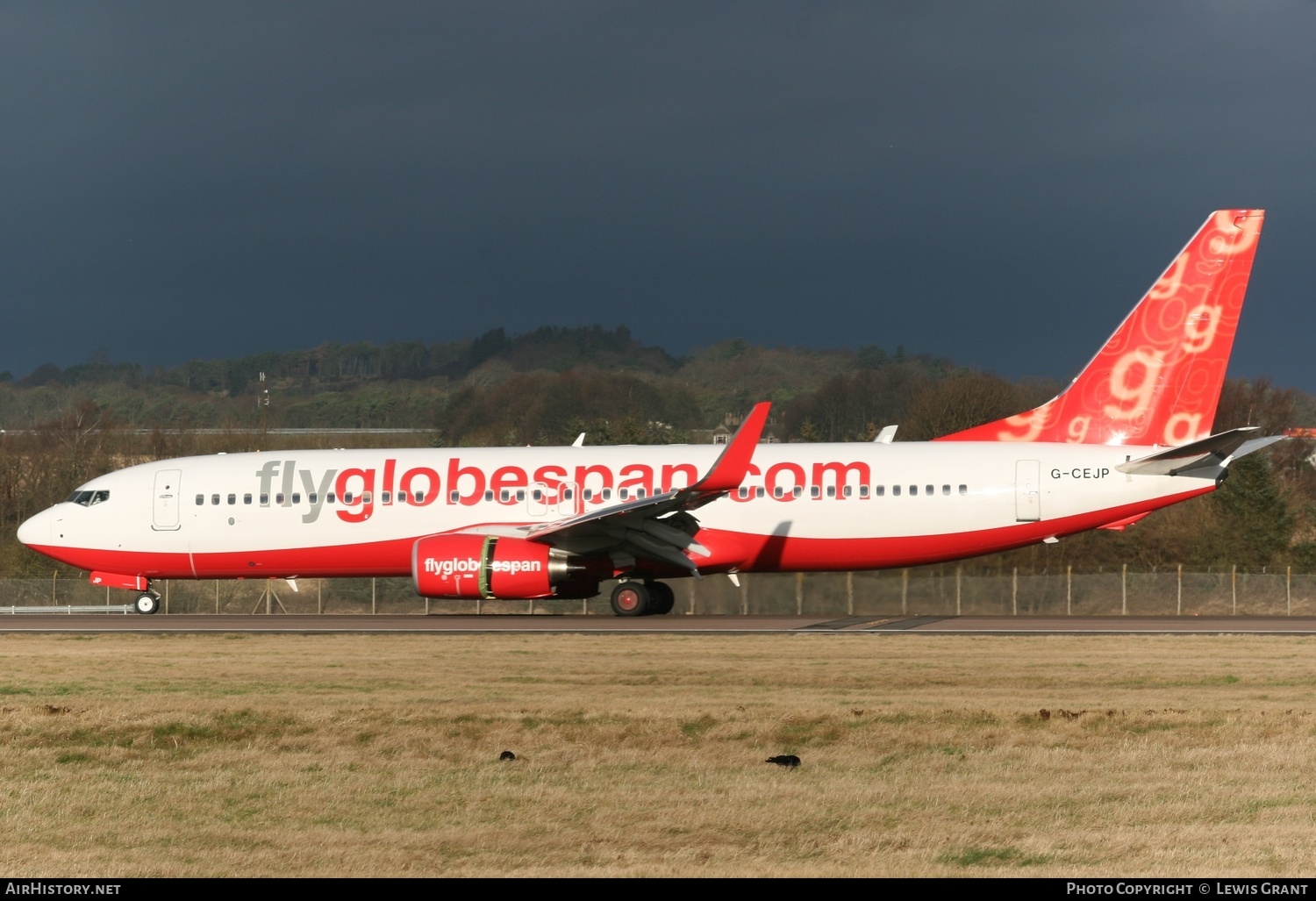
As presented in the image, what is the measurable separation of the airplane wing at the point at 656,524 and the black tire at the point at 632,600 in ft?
3.12

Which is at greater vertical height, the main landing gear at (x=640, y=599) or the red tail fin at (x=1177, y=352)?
the red tail fin at (x=1177, y=352)

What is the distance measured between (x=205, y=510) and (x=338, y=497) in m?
2.99

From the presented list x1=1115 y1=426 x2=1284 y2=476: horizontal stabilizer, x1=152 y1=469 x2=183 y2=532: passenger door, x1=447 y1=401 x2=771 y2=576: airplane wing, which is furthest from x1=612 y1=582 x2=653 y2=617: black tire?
x1=152 y1=469 x2=183 y2=532: passenger door

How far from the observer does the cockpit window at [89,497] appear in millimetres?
31641

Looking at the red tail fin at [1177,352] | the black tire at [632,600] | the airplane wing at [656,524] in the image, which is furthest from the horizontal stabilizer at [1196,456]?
the black tire at [632,600]

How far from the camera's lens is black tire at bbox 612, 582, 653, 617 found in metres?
29.0

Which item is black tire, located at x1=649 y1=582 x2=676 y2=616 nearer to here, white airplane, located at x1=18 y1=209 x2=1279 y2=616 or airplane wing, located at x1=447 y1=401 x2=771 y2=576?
white airplane, located at x1=18 y1=209 x2=1279 y2=616

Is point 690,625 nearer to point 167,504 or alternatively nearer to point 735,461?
point 735,461

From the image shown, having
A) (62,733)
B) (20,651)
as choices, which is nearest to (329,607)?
(20,651)

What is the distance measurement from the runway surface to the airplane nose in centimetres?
166

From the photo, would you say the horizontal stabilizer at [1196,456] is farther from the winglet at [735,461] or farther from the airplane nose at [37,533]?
the airplane nose at [37,533]

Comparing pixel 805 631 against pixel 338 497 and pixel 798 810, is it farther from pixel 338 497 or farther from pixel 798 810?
pixel 798 810

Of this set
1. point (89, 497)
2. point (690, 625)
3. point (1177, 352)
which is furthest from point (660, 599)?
point (89, 497)

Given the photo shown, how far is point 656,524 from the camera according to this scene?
28.0 m
